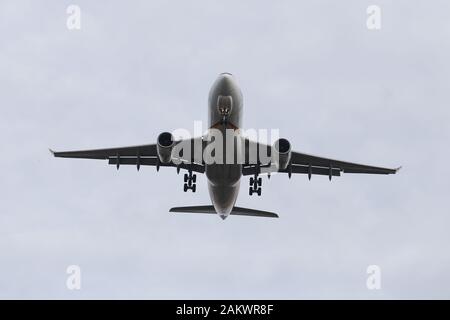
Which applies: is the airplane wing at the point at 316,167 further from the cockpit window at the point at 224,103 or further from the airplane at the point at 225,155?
the cockpit window at the point at 224,103

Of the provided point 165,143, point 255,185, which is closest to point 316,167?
point 255,185

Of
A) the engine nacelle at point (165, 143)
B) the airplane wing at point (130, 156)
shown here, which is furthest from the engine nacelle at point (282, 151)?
the airplane wing at point (130, 156)

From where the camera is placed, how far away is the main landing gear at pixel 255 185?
39.2 meters

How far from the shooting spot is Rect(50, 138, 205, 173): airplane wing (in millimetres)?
37656

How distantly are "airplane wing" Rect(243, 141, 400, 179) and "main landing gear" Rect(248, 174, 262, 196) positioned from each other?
402mm

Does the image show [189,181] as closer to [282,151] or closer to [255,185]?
[255,185]

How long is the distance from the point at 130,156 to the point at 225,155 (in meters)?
7.48

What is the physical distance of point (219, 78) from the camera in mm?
33281

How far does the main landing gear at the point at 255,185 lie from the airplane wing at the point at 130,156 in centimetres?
276

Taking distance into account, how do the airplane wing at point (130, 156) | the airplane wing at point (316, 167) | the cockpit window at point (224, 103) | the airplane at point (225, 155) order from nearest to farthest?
the cockpit window at point (224, 103) < the airplane at point (225, 155) < the airplane wing at point (130, 156) < the airplane wing at point (316, 167)

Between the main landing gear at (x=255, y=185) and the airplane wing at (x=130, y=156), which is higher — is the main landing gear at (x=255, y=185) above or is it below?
below

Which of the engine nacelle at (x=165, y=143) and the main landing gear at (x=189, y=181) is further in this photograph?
the main landing gear at (x=189, y=181)
